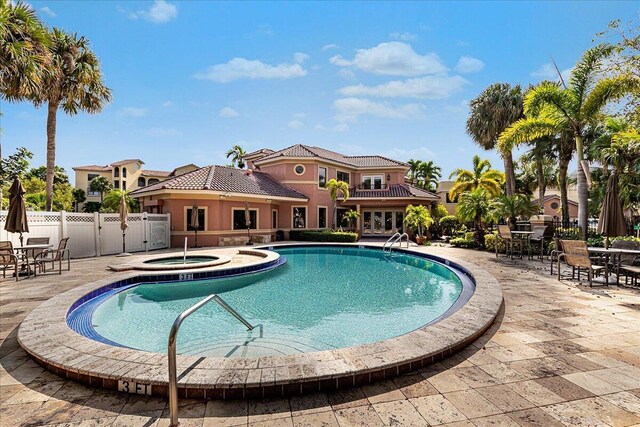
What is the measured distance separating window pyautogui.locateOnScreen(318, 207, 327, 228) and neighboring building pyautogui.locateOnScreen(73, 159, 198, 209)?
1441 inches

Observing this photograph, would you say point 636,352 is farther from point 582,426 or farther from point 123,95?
point 123,95

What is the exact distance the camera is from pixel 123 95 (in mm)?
19969

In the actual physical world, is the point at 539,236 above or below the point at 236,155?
below

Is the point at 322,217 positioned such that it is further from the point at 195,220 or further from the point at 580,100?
the point at 580,100

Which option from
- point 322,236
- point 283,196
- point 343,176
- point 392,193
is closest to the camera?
point 322,236

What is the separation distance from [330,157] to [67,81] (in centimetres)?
1846

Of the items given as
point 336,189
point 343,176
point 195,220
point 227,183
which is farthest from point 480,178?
point 195,220

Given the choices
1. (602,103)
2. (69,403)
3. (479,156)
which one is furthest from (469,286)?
(479,156)

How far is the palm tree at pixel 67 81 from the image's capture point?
1652 centimetres

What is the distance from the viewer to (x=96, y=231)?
47.3 ft

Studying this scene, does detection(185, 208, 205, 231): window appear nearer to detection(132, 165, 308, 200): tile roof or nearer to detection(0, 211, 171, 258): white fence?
detection(0, 211, 171, 258): white fence

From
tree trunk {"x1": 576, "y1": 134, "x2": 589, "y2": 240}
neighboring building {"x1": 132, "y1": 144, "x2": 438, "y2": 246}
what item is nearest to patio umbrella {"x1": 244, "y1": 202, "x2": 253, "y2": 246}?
neighboring building {"x1": 132, "y1": 144, "x2": 438, "y2": 246}

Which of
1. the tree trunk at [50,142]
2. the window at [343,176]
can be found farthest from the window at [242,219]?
the tree trunk at [50,142]

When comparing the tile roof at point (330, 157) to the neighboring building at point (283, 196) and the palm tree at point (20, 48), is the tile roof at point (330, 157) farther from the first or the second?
the palm tree at point (20, 48)
